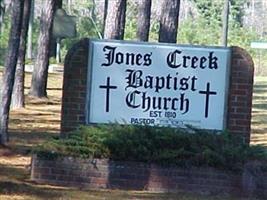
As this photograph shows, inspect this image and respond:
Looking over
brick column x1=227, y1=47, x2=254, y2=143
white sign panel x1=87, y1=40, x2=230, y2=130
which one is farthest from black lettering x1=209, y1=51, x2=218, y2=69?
brick column x1=227, y1=47, x2=254, y2=143

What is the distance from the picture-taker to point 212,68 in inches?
542

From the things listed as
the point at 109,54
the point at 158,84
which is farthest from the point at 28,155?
the point at 158,84

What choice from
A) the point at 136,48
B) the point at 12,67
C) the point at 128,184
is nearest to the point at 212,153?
the point at 128,184

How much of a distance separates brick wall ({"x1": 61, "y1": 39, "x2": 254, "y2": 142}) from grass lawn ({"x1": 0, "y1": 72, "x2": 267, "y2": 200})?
3.51 feet

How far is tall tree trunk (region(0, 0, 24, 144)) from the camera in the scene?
49.2 feet

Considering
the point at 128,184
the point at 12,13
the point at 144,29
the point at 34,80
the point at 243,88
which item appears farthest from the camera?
the point at 144,29

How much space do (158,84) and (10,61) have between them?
2.67m

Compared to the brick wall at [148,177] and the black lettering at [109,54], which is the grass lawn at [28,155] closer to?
the brick wall at [148,177]

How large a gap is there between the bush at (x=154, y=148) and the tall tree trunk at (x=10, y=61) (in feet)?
8.83

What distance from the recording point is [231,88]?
13.7 meters

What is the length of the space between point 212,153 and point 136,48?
2.17 metres

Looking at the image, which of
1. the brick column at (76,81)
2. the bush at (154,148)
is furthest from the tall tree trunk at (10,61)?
the bush at (154,148)

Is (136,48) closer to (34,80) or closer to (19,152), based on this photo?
(19,152)

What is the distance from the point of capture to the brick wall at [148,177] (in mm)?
12266
